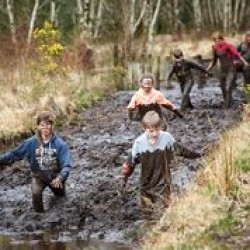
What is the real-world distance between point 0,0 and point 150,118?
Answer: 135ft

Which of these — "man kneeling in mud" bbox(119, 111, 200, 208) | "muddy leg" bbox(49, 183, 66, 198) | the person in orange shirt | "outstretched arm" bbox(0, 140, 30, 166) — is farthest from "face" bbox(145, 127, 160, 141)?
the person in orange shirt

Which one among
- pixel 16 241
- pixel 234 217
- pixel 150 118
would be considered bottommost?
pixel 16 241

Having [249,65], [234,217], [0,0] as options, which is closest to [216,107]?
[249,65]

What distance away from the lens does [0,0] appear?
1937 inches

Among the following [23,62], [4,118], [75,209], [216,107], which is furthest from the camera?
[23,62]

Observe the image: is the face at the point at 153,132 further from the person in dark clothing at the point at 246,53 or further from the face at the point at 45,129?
the person in dark clothing at the point at 246,53

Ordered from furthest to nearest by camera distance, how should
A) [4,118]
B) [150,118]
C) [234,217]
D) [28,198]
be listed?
[4,118] → [28,198] → [150,118] → [234,217]

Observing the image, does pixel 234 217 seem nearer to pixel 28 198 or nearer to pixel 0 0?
pixel 28 198

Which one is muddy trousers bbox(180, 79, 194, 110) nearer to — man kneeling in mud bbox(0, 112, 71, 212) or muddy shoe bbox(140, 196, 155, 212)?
man kneeling in mud bbox(0, 112, 71, 212)

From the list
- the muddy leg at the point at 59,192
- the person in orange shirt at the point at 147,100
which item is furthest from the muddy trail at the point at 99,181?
the person in orange shirt at the point at 147,100

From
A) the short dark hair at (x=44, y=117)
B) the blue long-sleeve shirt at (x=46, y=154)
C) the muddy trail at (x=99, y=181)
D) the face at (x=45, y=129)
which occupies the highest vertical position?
the short dark hair at (x=44, y=117)

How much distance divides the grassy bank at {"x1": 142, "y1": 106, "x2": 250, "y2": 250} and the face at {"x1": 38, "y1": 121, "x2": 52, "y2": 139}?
2.02 m

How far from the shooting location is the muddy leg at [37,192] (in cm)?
1069

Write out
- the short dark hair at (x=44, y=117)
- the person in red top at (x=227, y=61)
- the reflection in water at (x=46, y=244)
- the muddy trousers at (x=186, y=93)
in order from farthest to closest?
the person in red top at (x=227, y=61) → the muddy trousers at (x=186, y=93) → the short dark hair at (x=44, y=117) → the reflection in water at (x=46, y=244)
